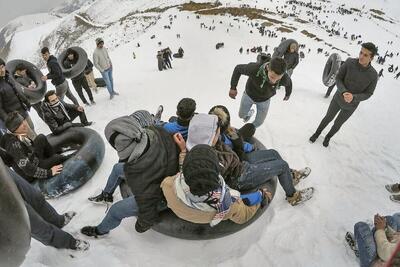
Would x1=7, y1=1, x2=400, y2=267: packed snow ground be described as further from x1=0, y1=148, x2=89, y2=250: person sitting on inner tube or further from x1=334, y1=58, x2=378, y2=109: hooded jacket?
x1=334, y1=58, x2=378, y2=109: hooded jacket

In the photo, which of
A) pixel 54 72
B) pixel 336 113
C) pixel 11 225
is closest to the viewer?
pixel 11 225

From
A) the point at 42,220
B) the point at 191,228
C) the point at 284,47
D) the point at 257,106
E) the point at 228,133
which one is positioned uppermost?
the point at 284,47

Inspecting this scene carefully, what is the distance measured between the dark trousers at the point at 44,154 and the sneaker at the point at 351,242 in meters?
3.74

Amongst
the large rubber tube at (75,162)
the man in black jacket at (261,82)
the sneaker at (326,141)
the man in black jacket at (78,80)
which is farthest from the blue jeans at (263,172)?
the man in black jacket at (78,80)

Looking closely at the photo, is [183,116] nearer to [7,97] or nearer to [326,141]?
[326,141]

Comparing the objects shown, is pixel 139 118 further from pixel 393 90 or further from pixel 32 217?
pixel 393 90

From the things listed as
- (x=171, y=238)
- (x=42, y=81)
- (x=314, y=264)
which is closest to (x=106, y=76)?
(x=42, y=81)

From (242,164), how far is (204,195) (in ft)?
3.37

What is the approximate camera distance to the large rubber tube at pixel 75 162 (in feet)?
11.9

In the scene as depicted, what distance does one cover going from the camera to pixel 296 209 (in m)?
3.60

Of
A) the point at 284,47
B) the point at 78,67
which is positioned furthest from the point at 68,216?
the point at 284,47

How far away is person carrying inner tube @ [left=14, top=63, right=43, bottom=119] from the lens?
613 centimetres

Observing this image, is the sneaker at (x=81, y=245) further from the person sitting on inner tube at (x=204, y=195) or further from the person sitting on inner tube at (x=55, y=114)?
the person sitting on inner tube at (x=55, y=114)

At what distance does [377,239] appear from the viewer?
2723 mm
